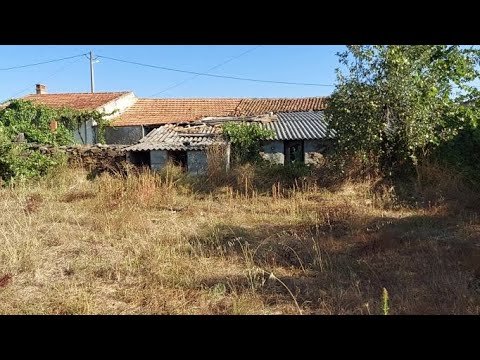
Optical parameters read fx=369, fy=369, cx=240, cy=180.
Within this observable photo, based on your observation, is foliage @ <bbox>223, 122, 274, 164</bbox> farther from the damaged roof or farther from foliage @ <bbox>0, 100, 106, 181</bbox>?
foliage @ <bbox>0, 100, 106, 181</bbox>

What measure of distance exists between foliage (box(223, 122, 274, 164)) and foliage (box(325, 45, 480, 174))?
14.2ft

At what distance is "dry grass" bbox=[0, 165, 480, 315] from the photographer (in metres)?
3.60

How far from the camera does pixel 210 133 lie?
604 inches

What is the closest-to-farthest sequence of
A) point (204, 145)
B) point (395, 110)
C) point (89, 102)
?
point (395, 110), point (204, 145), point (89, 102)

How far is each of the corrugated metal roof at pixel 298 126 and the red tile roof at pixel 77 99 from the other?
10.7 metres

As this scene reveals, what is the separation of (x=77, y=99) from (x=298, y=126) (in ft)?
49.6

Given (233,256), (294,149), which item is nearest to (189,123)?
(294,149)

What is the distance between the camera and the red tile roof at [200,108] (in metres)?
21.4

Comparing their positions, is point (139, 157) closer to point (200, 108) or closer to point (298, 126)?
point (298, 126)

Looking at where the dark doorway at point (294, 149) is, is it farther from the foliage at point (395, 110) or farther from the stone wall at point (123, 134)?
the stone wall at point (123, 134)

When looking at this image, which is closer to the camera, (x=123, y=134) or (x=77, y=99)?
(x=123, y=134)

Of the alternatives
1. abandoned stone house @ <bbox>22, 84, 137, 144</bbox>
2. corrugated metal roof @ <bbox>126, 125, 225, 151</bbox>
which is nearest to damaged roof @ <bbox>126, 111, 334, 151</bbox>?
corrugated metal roof @ <bbox>126, 125, 225, 151</bbox>

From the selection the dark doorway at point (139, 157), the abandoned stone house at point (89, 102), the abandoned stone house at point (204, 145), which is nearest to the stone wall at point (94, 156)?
the dark doorway at point (139, 157)
